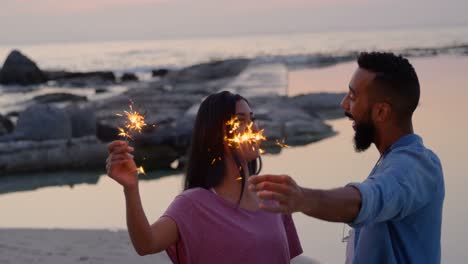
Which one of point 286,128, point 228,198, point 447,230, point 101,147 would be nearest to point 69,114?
point 101,147

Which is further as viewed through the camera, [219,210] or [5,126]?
[5,126]

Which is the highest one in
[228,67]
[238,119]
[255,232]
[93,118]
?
[238,119]

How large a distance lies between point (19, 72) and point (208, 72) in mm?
17036

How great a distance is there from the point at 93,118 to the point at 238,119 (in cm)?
1948

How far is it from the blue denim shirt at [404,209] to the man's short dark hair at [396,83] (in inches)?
4.6

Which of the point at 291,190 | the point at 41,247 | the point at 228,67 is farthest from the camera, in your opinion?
the point at 228,67

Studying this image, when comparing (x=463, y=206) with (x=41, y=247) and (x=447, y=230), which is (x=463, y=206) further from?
(x=41, y=247)

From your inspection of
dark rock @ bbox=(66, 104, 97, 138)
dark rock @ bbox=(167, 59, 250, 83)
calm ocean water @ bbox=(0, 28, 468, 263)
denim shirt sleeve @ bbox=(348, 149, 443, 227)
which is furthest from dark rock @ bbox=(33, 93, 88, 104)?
denim shirt sleeve @ bbox=(348, 149, 443, 227)

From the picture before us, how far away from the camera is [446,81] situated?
3806 centimetres

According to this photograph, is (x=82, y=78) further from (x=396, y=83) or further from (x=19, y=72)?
(x=396, y=83)

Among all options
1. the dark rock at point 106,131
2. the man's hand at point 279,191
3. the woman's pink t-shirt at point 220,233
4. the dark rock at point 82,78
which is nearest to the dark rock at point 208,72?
the dark rock at point 82,78

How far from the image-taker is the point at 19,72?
207ft

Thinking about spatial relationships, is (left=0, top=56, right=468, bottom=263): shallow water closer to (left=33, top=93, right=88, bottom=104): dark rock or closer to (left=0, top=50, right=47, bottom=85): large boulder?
(left=33, top=93, right=88, bottom=104): dark rock

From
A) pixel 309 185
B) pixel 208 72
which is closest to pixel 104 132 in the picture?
pixel 309 185
